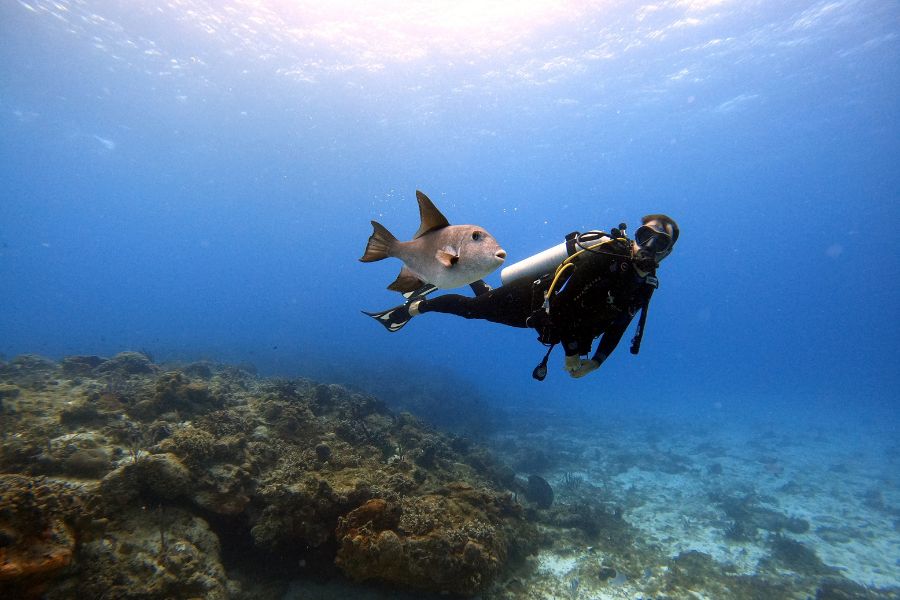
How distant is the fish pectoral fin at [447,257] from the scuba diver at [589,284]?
1.61 m

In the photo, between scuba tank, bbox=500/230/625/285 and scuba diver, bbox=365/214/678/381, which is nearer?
scuba diver, bbox=365/214/678/381

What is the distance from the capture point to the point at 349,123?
41.0 m

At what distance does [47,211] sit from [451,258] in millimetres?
165194

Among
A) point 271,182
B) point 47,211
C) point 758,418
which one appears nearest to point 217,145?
point 271,182

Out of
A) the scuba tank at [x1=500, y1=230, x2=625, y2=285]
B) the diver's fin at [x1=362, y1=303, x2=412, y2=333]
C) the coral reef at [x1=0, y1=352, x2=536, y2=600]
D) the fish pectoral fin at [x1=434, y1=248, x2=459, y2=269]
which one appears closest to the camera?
the fish pectoral fin at [x1=434, y1=248, x2=459, y2=269]

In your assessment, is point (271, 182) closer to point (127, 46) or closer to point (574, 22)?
point (127, 46)

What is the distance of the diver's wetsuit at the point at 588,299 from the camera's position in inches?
146

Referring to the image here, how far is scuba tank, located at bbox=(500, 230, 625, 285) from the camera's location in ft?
12.6

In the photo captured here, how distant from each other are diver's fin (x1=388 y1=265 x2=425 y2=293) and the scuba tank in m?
1.46

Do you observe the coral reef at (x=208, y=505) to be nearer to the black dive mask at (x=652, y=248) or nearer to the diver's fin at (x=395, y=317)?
the diver's fin at (x=395, y=317)

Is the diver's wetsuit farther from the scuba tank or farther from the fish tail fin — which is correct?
the fish tail fin

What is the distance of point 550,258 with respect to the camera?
395 centimetres

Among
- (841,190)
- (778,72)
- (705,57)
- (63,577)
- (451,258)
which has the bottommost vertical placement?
(63,577)

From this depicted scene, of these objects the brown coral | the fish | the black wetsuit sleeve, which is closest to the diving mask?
the black wetsuit sleeve
